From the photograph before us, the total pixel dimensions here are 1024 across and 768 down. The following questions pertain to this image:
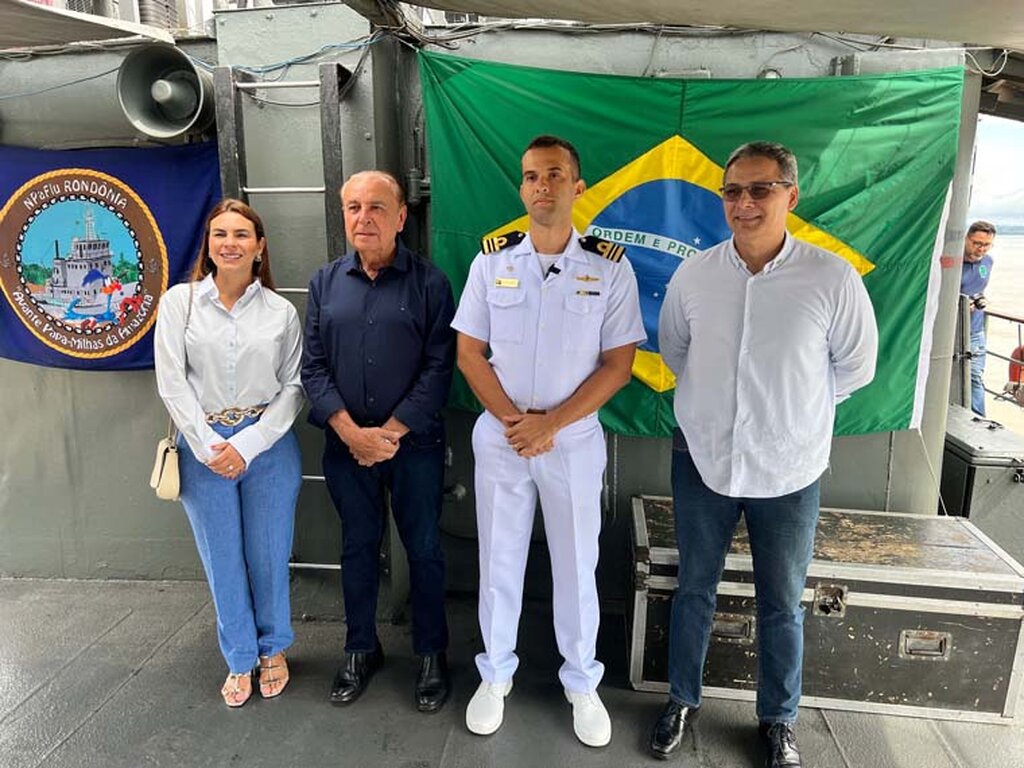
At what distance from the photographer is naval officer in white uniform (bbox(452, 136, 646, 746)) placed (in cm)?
234

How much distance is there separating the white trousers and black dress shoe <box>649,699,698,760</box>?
0.26 m

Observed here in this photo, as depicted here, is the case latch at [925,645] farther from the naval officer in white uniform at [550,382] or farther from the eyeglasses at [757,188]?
the eyeglasses at [757,188]

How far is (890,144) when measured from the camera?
9.73ft

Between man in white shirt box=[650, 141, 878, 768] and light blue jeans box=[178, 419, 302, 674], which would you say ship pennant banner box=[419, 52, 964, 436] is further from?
light blue jeans box=[178, 419, 302, 674]

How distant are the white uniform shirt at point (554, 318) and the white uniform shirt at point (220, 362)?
0.82 m

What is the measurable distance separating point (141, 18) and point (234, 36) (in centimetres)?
198

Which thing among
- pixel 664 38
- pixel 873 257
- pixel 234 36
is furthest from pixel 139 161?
pixel 873 257

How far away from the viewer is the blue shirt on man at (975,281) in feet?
15.9

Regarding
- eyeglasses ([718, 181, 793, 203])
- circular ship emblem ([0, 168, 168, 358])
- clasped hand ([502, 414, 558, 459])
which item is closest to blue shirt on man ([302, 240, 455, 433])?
clasped hand ([502, 414, 558, 459])

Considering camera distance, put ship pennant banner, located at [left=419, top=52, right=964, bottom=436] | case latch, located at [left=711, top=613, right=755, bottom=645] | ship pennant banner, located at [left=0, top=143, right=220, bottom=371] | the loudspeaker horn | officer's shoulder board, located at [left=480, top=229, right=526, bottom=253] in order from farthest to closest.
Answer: ship pennant banner, located at [left=0, top=143, right=220, bottom=371] < the loudspeaker horn < ship pennant banner, located at [left=419, top=52, right=964, bottom=436] < case latch, located at [left=711, top=613, right=755, bottom=645] < officer's shoulder board, located at [left=480, top=229, right=526, bottom=253]

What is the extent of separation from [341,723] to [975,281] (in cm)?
486

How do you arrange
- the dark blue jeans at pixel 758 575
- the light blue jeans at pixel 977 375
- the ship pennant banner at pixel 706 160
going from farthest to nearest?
the light blue jeans at pixel 977 375 → the ship pennant banner at pixel 706 160 → the dark blue jeans at pixel 758 575

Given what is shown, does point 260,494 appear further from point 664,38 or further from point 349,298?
point 664,38

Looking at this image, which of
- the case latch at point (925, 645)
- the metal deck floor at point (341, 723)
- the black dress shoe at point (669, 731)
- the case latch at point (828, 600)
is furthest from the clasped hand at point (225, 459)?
the case latch at point (925, 645)
